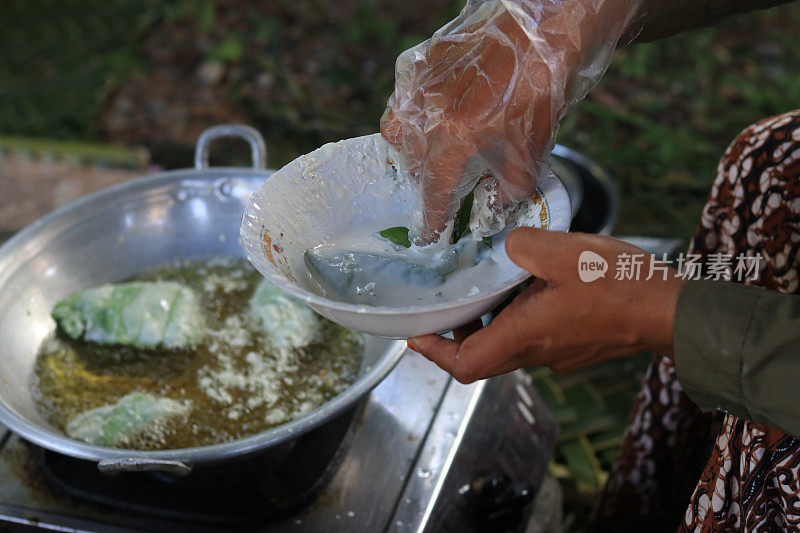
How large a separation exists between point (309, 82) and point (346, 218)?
370cm

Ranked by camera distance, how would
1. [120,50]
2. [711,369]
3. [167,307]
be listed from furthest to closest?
[120,50]
[167,307]
[711,369]

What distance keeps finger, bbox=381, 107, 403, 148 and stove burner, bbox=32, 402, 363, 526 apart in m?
0.61

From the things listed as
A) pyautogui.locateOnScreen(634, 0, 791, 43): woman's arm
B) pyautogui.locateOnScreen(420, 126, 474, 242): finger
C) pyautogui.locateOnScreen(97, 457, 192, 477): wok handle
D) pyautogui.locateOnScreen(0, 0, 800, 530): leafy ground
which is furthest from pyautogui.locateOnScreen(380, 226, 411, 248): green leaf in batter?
pyautogui.locateOnScreen(0, 0, 800, 530): leafy ground

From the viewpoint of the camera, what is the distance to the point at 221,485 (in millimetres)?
1362

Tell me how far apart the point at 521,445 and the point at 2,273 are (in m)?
1.37

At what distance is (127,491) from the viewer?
142cm

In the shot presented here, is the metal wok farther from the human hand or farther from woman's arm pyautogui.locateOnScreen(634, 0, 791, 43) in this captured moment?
woman's arm pyautogui.locateOnScreen(634, 0, 791, 43)

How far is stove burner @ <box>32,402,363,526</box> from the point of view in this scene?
1.35 meters

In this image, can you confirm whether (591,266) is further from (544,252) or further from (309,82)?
(309,82)

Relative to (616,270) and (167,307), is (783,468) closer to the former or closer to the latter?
(616,270)

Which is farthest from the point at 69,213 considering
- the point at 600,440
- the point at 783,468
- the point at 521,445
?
the point at 600,440

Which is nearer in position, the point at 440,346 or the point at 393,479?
the point at 440,346

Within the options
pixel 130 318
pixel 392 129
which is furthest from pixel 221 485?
pixel 392 129

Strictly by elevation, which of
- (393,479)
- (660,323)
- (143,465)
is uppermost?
(143,465)
